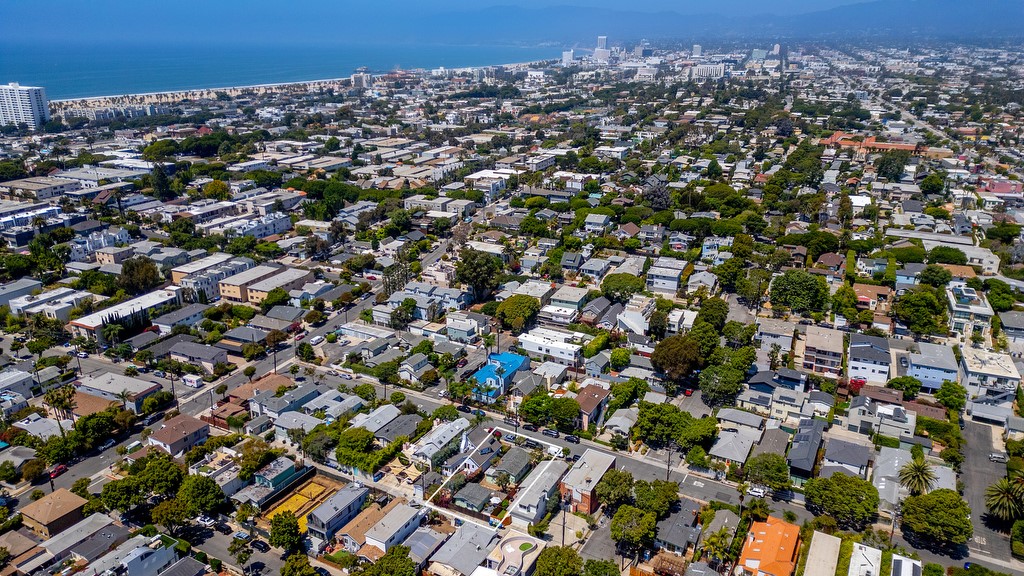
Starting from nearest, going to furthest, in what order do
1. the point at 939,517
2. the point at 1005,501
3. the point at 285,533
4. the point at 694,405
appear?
the point at 285,533 < the point at 939,517 < the point at 1005,501 < the point at 694,405

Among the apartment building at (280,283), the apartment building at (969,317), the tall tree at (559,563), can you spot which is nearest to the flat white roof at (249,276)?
the apartment building at (280,283)

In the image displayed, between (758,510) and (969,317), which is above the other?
(969,317)

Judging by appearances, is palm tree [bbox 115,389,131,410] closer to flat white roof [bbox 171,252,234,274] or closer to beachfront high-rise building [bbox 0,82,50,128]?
flat white roof [bbox 171,252,234,274]

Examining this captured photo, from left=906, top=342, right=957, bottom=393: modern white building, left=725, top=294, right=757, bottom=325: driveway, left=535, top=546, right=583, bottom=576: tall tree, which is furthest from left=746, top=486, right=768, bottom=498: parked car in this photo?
left=725, top=294, right=757, bottom=325: driveway

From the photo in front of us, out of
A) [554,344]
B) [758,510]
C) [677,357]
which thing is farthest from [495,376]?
[758,510]

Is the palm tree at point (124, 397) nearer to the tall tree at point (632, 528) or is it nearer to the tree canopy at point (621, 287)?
the tall tree at point (632, 528)

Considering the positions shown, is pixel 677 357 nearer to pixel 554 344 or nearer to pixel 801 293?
pixel 554 344
